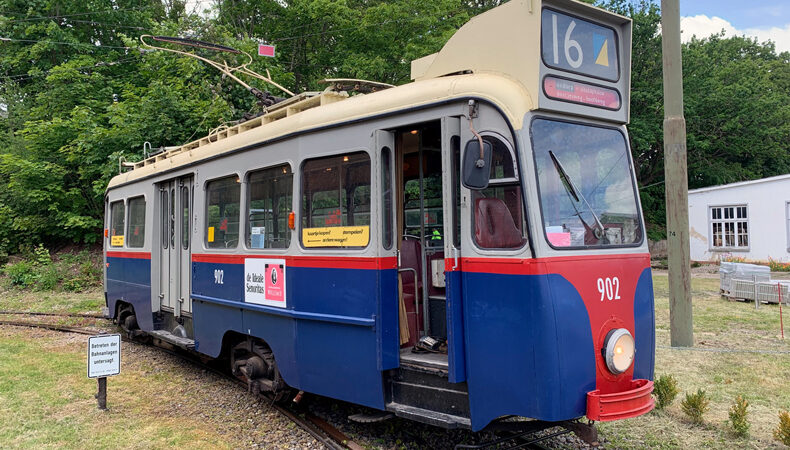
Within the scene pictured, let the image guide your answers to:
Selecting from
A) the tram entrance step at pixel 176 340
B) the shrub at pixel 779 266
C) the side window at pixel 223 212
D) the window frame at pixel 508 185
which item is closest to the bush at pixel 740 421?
the window frame at pixel 508 185

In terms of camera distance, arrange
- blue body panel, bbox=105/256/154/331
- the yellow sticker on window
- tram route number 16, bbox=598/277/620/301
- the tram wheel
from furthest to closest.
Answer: blue body panel, bbox=105/256/154/331, the tram wheel, the yellow sticker on window, tram route number 16, bbox=598/277/620/301

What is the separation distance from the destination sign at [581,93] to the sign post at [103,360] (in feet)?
18.0

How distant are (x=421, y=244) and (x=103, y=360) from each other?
399 cm

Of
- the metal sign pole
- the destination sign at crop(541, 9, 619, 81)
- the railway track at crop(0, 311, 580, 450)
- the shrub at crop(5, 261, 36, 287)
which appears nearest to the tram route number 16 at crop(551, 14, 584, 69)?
the destination sign at crop(541, 9, 619, 81)

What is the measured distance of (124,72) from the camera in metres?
21.9

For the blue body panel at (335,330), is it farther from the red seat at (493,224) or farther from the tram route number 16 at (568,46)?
the tram route number 16 at (568,46)

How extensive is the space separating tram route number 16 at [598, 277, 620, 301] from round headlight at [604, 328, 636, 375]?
0.82 ft

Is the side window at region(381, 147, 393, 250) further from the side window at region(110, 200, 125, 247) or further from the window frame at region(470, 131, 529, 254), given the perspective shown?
the side window at region(110, 200, 125, 247)

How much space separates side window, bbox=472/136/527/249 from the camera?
4117 millimetres

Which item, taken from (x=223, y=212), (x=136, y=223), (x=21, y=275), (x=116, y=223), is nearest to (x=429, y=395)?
(x=223, y=212)

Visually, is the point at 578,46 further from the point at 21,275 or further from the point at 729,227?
the point at 729,227

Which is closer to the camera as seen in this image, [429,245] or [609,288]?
[609,288]

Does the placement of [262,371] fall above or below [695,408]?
above

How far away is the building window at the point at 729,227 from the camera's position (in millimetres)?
25125
